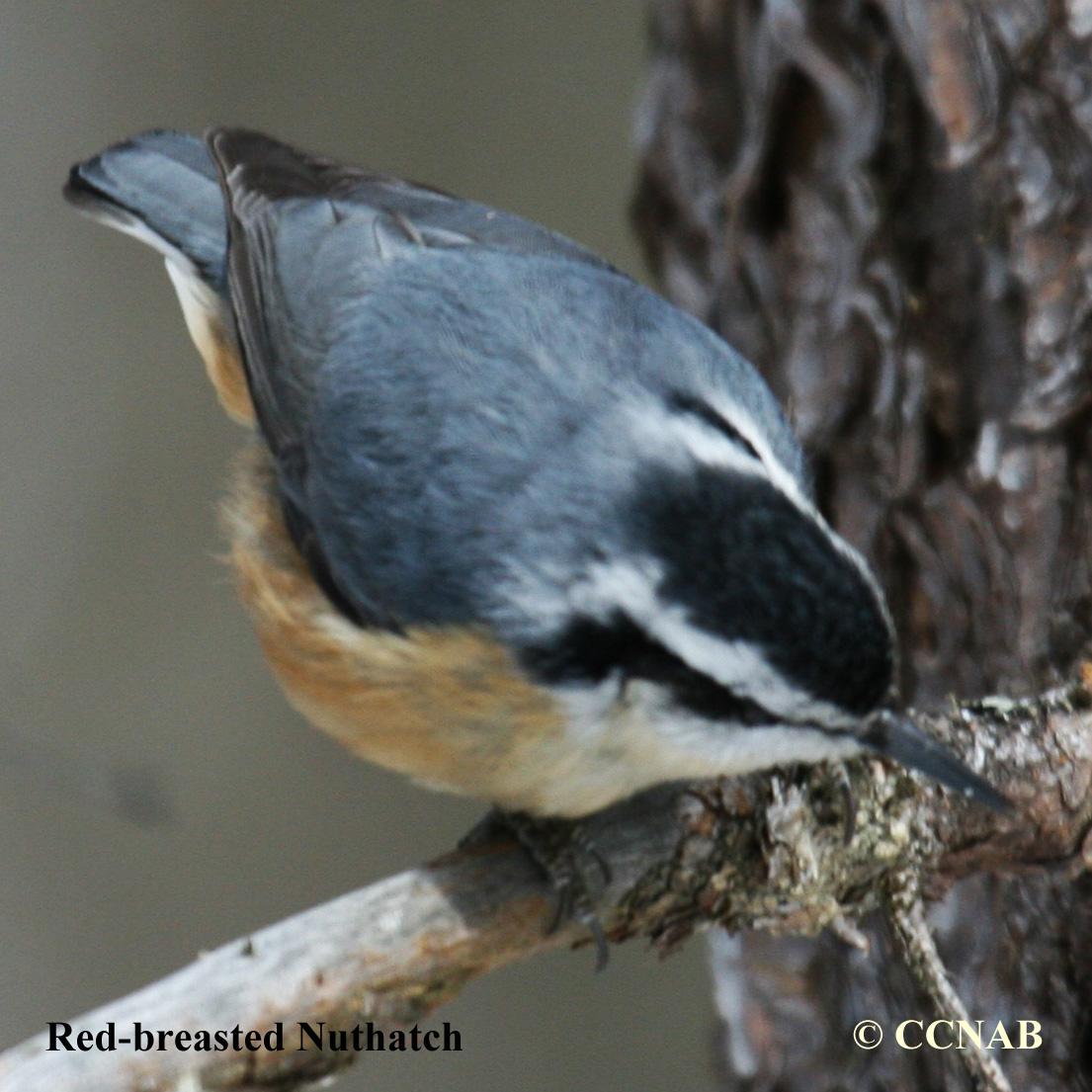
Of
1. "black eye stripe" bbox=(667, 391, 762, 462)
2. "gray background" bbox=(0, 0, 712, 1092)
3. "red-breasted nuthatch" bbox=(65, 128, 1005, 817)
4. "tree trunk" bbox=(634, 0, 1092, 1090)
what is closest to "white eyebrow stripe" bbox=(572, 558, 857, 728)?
"red-breasted nuthatch" bbox=(65, 128, 1005, 817)

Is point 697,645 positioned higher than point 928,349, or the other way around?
point 928,349

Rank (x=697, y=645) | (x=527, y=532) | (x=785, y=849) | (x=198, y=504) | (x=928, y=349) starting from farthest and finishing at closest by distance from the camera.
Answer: (x=198, y=504), (x=928, y=349), (x=785, y=849), (x=527, y=532), (x=697, y=645)

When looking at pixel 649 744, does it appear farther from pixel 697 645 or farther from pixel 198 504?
pixel 198 504

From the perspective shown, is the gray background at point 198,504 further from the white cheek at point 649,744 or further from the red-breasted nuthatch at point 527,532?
the white cheek at point 649,744

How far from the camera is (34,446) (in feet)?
12.5

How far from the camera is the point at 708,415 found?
5.22 feet

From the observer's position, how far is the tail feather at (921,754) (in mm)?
1448

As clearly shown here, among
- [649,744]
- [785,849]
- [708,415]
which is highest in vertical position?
[708,415]

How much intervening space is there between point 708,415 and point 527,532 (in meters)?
0.24

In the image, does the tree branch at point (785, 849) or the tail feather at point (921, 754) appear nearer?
Result: the tail feather at point (921, 754)

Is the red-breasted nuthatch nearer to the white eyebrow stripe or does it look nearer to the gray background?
the white eyebrow stripe

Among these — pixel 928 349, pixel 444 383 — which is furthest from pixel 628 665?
pixel 928 349

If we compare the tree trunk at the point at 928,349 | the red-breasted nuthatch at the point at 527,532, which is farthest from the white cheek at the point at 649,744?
the tree trunk at the point at 928,349

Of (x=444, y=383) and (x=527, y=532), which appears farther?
(x=444, y=383)
